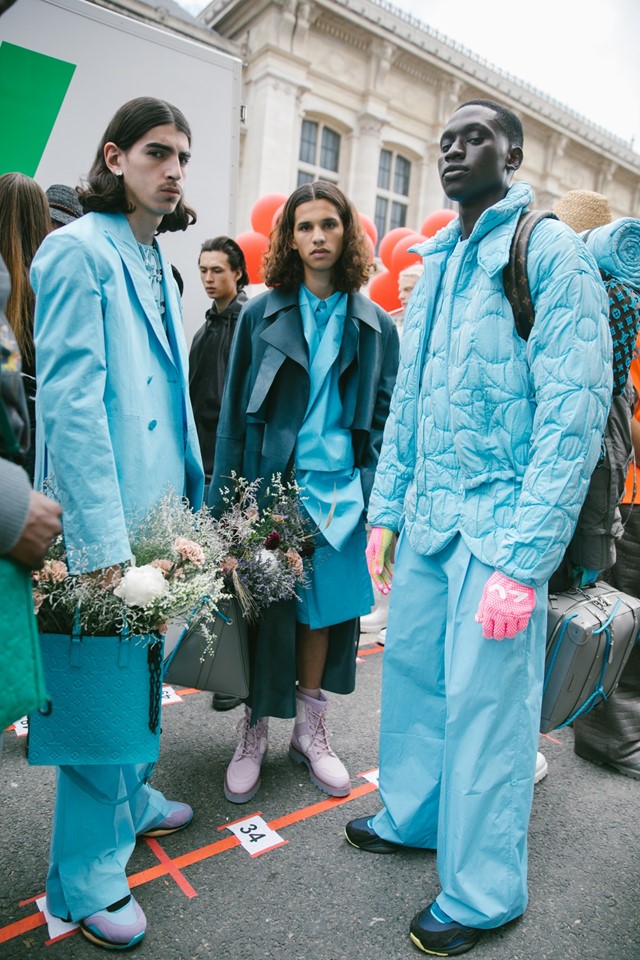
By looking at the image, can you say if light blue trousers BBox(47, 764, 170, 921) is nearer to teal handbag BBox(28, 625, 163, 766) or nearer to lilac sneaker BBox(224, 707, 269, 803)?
teal handbag BBox(28, 625, 163, 766)

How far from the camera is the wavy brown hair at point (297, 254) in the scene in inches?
100.0

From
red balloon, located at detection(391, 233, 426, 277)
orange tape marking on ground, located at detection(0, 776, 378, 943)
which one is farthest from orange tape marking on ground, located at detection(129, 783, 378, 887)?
red balloon, located at detection(391, 233, 426, 277)

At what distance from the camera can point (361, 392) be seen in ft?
8.29

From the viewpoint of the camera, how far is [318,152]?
58.3 feet

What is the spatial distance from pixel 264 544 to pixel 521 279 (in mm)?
1195

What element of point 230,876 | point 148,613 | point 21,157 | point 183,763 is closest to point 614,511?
point 148,613

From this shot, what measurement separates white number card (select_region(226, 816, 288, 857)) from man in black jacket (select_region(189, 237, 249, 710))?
6.22ft

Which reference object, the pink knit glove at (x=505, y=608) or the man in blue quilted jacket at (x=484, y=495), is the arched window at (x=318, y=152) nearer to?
the man in blue quilted jacket at (x=484, y=495)

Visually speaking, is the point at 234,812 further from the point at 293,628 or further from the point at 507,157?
the point at 507,157

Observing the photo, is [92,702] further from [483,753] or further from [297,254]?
[297,254]

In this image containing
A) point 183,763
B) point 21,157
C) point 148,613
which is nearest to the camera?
point 148,613

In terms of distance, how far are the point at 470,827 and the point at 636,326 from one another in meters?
1.58

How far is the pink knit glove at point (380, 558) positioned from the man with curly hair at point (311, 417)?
0.57 ft

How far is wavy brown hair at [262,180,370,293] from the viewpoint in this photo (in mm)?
2539
